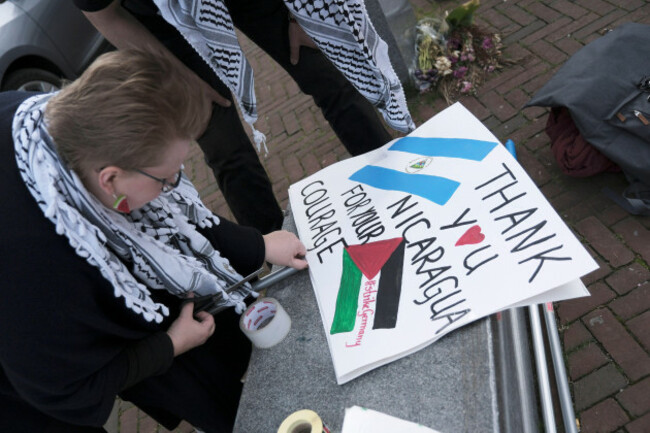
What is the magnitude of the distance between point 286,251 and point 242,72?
0.63 meters

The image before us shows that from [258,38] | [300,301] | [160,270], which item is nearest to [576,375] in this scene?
[300,301]

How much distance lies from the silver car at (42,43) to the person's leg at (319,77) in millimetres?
2819

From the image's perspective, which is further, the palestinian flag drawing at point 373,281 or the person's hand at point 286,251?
the person's hand at point 286,251

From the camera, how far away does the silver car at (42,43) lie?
12.1 ft

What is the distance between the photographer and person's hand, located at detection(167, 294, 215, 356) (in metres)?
1.19

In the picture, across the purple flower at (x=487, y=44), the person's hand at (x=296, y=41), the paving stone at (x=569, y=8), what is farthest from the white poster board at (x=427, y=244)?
the paving stone at (x=569, y=8)

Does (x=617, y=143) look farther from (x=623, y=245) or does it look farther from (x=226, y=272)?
(x=226, y=272)

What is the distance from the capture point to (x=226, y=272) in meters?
1.36

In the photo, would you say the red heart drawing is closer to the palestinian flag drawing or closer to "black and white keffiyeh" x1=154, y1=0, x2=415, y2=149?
the palestinian flag drawing

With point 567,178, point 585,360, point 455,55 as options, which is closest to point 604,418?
point 585,360

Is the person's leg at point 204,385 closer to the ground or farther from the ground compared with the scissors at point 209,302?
closer to the ground

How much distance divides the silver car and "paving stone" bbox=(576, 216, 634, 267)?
3867mm

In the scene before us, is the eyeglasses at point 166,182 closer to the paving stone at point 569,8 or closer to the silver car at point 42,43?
the paving stone at point 569,8

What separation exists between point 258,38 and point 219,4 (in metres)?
0.31
